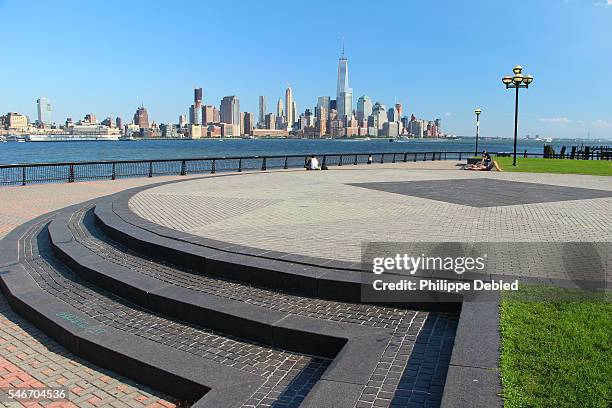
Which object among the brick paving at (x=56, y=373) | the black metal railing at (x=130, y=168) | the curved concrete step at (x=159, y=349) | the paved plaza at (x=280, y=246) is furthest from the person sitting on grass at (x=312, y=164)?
the brick paving at (x=56, y=373)

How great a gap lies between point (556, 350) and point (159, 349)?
364 centimetres

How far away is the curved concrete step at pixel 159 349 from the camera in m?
4.29

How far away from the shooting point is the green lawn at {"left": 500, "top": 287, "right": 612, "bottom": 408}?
3.23 m

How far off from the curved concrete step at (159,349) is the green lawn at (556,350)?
1720mm

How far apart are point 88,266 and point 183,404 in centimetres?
367

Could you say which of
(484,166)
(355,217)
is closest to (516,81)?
(484,166)

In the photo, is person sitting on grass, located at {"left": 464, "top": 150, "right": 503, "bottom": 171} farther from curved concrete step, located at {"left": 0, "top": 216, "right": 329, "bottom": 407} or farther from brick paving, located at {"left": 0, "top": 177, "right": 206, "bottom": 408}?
brick paving, located at {"left": 0, "top": 177, "right": 206, "bottom": 408}

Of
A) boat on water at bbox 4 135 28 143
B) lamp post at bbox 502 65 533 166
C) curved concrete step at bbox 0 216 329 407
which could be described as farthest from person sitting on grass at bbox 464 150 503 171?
boat on water at bbox 4 135 28 143

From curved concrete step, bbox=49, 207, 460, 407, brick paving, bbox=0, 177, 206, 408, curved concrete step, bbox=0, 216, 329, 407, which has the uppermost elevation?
curved concrete step, bbox=49, 207, 460, 407

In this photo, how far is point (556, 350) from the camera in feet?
12.7

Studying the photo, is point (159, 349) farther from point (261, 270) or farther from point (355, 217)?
point (355, 217)

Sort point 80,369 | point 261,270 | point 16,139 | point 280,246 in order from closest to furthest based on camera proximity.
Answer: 1. point 80,369
2. point 261,270
3. point 280,246
4. point 16,139

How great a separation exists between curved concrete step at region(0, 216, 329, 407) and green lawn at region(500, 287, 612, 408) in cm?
172

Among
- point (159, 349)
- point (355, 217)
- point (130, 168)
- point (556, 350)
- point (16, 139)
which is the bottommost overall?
point (159, 349)
